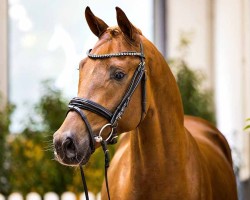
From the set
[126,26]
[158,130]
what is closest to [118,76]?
[126,26]

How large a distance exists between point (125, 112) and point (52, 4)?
6.35 m

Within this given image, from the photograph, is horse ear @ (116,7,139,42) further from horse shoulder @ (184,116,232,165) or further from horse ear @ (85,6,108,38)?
horse shoulder @ (184,116,232,165)

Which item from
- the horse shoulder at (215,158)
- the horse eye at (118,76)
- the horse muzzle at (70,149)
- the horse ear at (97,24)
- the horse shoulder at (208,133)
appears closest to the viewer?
the horse muzzle at (70,149)

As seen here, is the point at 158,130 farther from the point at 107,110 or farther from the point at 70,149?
the point at 70,149

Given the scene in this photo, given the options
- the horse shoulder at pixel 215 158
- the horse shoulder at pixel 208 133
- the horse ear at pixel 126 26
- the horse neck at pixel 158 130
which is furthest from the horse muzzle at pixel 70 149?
the horse shoulder at pixel 208 133

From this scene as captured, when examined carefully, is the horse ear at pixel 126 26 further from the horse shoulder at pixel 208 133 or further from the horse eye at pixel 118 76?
the horse shoulder at pixel 208 133

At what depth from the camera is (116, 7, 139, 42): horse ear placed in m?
3.61

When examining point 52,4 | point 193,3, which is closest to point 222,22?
point 193,3

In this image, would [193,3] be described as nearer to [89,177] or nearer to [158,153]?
[89,177]

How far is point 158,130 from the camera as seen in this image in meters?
3.84

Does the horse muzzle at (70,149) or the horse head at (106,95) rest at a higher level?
the horse head at (106,95)

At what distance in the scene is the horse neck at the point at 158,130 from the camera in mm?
3812

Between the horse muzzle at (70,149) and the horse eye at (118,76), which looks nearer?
the horse muzzle at (70,149)

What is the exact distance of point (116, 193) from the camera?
4.08 meters
